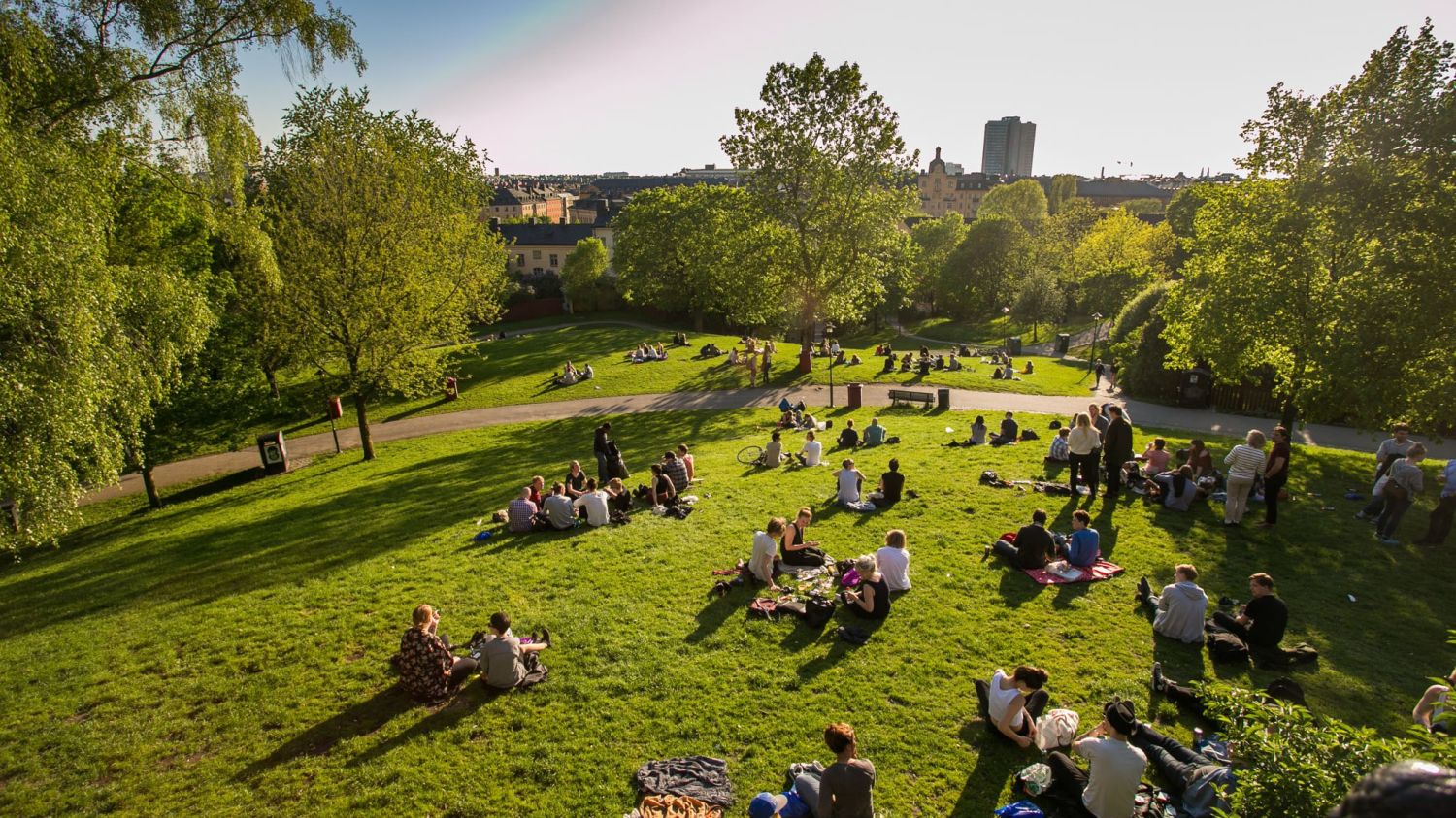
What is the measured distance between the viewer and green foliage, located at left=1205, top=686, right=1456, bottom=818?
4.48 meters

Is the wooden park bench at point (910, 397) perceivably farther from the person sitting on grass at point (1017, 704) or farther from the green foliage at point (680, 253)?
the person sitting on grass at point (1017, 704)

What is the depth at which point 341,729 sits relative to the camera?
8875 millimetres

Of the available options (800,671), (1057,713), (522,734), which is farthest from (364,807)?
(1057,713)

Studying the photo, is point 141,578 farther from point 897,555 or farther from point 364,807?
point 897,555

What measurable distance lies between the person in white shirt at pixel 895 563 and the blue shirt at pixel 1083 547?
130 inches

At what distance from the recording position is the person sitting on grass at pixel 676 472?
1722 centimetres

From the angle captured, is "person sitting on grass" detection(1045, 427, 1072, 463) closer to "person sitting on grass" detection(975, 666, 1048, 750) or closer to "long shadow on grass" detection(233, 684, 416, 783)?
"person sitting on grass" detection(975, 666, 1048, 750)

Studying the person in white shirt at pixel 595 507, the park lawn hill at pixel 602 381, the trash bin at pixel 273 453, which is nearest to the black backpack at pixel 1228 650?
the person in white shirt at pixel 595 507

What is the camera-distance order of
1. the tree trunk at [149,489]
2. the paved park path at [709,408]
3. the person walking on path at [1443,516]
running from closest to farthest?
the person walking on path at [1443,516] → the tree trunk at [149,489] → the paved park path at [709,408]

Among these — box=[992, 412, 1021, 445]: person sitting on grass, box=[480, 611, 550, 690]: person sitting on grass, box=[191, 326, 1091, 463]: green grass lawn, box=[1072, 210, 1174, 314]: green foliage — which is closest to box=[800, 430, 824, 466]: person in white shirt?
box=[992, 412, 1021, 445]: person sitting on grass

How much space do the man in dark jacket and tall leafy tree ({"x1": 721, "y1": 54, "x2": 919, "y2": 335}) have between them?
20579 mm

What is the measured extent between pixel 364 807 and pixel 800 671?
220 inches

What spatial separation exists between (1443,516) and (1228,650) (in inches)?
→ 327

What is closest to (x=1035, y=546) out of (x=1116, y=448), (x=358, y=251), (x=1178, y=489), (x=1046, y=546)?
(x=1046, y=546)
